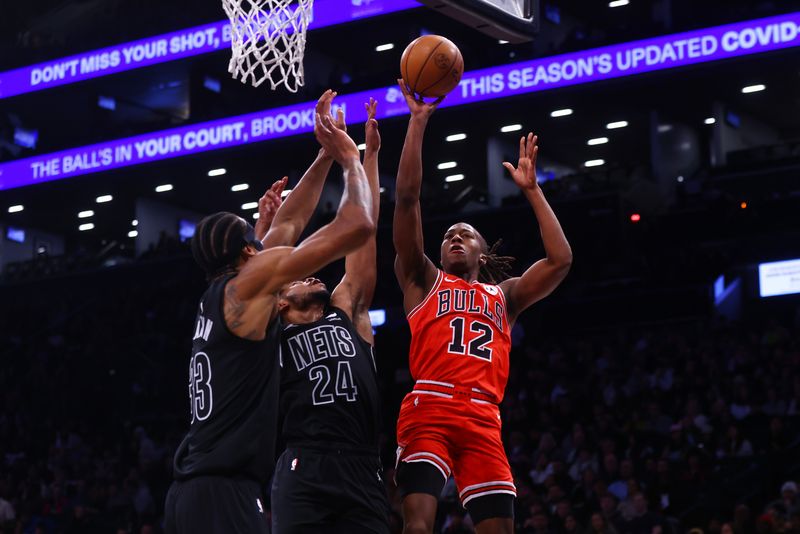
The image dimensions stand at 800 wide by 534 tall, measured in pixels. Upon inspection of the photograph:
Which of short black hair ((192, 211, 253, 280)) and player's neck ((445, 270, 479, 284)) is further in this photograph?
player's neck ((445, 270, 479, 284))

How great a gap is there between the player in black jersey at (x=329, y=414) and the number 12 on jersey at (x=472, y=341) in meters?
0.52

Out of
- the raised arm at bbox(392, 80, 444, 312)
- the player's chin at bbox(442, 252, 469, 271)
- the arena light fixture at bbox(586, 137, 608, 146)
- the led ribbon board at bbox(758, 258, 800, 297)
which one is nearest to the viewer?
the raised arm at bbox(392, 80, 444, 312)

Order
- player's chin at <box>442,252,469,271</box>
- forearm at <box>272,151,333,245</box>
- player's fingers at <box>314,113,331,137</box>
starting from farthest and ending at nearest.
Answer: player's chin at <box>442,252,469,271</box>, forearm at <box>272,151,333,245</box>, player's fingers at <box>314,113,331,137</box>

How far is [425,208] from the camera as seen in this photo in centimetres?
2480

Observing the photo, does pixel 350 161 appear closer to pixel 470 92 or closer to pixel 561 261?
pixel 561 261

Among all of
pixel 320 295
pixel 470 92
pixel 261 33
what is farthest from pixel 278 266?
pixel 470 92

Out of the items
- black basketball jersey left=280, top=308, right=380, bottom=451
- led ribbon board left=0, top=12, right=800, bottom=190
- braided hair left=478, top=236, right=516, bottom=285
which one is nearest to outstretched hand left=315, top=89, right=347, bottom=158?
black basketball jersey left=280, top=308, right=380, bottom=451

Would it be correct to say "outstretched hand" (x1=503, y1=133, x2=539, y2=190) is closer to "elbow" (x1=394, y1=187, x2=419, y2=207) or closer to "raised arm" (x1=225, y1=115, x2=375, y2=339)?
"elbow" (x1=394, y1=187, x2=419, y2=207)

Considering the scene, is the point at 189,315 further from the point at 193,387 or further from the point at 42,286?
the point at 193,387

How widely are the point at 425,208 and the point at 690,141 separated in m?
7.29

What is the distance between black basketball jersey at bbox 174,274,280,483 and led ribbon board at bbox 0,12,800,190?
710 inches

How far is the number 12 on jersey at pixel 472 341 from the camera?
19.0ft

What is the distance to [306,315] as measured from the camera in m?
5.41

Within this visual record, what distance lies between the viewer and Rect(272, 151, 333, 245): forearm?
5.34 metres
